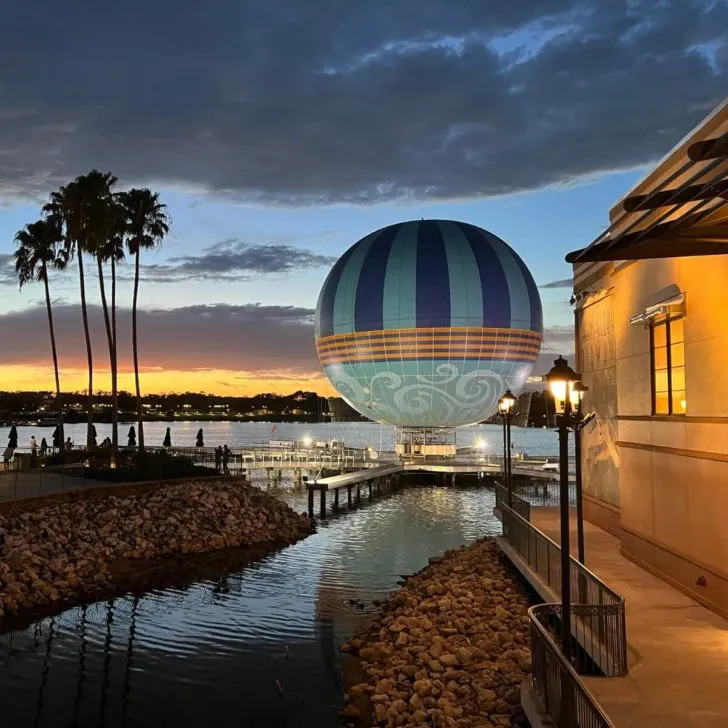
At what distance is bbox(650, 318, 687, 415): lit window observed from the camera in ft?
47.6

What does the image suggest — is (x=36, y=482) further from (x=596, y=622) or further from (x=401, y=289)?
(x=596, y=622)

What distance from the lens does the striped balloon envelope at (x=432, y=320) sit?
38.3 metres

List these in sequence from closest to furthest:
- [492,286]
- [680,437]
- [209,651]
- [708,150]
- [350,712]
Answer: [708,150] → [350,712] → [680,437] → [209,651] → [492,286]

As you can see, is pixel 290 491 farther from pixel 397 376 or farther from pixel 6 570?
pixel 6 570

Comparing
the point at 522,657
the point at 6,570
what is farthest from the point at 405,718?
the point at 6,570

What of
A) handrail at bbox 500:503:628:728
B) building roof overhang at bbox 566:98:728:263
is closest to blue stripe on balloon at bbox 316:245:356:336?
building roof overhang at bbox 566:98:728:263

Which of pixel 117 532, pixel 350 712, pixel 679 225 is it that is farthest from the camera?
pixel 117 532

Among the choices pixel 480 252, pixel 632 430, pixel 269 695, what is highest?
pixel 480 252

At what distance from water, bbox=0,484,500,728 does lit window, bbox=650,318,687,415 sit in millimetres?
8727

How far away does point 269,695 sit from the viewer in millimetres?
14438

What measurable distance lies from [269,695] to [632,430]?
9.65 m

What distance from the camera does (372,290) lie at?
39.2 meters

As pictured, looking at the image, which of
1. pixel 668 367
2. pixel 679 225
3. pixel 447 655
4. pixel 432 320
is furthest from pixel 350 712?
pixel 432 320

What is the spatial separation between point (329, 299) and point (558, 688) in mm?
34255
